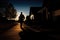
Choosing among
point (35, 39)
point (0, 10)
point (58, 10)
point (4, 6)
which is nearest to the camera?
point (35, 39)

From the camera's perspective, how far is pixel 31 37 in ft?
31.4

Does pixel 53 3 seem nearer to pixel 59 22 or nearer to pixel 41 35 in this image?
pixel 59 22

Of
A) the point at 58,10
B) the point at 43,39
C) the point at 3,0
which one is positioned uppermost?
the point at 3,0

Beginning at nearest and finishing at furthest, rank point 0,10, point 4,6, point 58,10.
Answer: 1. point 58,10
2. point 0,10
3. point 4,6

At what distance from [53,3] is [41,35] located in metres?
26.4

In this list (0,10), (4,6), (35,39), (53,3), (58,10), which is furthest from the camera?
(4,6)

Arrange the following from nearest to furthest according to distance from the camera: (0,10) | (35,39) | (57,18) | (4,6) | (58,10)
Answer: (35,39) → (58,10) → (57,18) → (0,10) → (4,6)

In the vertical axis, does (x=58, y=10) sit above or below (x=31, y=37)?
above

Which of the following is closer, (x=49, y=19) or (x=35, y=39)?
(x=35, y=39)

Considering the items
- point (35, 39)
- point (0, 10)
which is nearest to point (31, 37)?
point (35, 39)

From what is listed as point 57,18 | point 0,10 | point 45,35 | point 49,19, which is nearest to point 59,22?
point 57,18

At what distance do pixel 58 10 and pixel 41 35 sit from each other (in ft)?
67.0

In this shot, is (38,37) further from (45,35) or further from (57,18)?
(57,18)

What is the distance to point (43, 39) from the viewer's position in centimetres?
941
